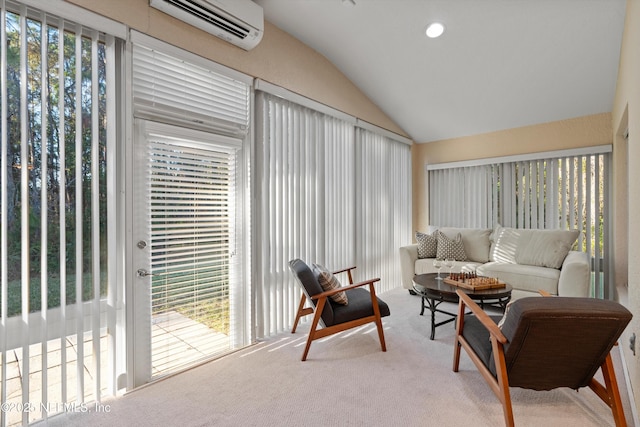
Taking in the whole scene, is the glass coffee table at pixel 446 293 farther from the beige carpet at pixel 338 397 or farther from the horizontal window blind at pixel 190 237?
the horizontal window blind at pixel 190 237

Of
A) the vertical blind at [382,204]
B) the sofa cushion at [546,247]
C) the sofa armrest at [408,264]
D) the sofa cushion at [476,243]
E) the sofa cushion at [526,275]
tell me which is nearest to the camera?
the sofa cushion at [526,275]

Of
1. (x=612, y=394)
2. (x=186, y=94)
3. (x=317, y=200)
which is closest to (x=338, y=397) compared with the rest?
(x=612, y=394)

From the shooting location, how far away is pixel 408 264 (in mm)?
4680

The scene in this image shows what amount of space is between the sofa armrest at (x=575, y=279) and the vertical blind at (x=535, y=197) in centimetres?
82

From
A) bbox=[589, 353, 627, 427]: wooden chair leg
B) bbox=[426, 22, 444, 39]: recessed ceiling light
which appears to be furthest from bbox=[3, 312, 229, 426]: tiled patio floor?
bbox=[426, 22, 444, 39]: recessed ceiling light

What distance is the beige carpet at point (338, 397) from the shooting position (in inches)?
75.5

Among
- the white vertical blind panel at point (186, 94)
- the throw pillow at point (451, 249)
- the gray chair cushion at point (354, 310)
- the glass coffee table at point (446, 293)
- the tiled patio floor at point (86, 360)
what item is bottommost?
the tiled patio floor at point (86, 360)

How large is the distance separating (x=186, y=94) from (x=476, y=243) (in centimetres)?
402

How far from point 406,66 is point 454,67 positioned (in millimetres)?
519

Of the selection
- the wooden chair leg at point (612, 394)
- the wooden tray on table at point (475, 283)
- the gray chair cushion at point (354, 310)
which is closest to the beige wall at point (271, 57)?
the gray chair cushion at point (354, 310)

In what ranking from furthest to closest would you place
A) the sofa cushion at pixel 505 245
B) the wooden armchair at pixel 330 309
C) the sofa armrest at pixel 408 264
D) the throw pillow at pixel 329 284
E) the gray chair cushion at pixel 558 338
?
the sofa armrest at pixel 408 264, the sofa cushion at pixel 505 245, the throw pillow at pixel 329 284, the wooden armchair at pixel 330 309, the gray chair cushion at pixel 558 338

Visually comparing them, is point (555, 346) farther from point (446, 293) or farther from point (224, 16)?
point (224, 16)

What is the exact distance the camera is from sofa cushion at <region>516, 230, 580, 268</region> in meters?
3.79

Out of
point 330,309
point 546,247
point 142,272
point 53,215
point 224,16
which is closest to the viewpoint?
point 53,215
